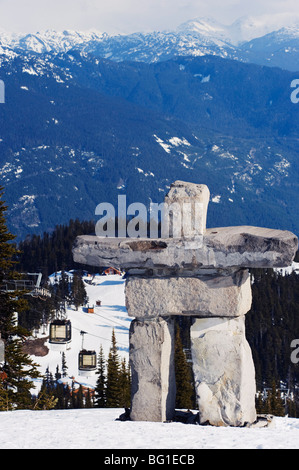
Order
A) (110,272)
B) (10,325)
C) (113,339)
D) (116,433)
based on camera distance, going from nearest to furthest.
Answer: (116,433)
(10,325)
(113,339)
(110,272)

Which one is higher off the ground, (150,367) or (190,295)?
(190,295)

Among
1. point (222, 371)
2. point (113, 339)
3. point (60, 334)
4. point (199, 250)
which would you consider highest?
point (199, 250)

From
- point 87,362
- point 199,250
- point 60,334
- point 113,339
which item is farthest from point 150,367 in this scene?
point 87,362

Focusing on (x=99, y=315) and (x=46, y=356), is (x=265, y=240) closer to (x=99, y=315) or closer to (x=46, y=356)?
(x=46, y=356)

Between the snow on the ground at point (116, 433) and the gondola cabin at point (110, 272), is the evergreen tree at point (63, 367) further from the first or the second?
the snow on the ground at point (116, 433)

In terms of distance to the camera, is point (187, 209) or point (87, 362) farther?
point (87, 362)

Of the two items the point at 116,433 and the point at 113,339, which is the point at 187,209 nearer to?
the point at 116,433

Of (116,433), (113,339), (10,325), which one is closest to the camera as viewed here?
(116,433)
